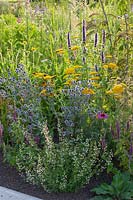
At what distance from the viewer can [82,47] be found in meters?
4.79

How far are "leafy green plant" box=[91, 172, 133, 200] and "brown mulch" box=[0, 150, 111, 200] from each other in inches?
6.6

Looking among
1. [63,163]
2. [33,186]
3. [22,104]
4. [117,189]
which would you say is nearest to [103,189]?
[117,189]

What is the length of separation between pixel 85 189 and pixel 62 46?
97.6 inches

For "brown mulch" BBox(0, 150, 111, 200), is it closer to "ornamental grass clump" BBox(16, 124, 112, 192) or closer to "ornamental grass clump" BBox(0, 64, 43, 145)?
"ornamental grass clump" BBox(16, 124, 112, 192)

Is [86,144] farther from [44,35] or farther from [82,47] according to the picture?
[44,35]

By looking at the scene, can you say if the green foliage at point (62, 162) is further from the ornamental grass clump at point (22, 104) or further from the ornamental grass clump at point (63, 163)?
the ornamental grass clump at point (22, 104)

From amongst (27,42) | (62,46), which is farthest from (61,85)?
(27,42)

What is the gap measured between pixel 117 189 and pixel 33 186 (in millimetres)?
774

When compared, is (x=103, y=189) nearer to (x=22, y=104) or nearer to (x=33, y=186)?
(x=33, y=186)

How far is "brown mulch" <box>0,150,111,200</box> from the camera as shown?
3.71 metres

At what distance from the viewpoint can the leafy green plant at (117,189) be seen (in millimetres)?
3524

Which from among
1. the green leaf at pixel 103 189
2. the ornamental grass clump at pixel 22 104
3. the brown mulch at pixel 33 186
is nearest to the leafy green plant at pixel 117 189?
the green leaf at pixel 103 189

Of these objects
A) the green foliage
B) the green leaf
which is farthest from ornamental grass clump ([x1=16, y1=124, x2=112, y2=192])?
the green leaf

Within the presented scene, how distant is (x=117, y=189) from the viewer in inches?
140
